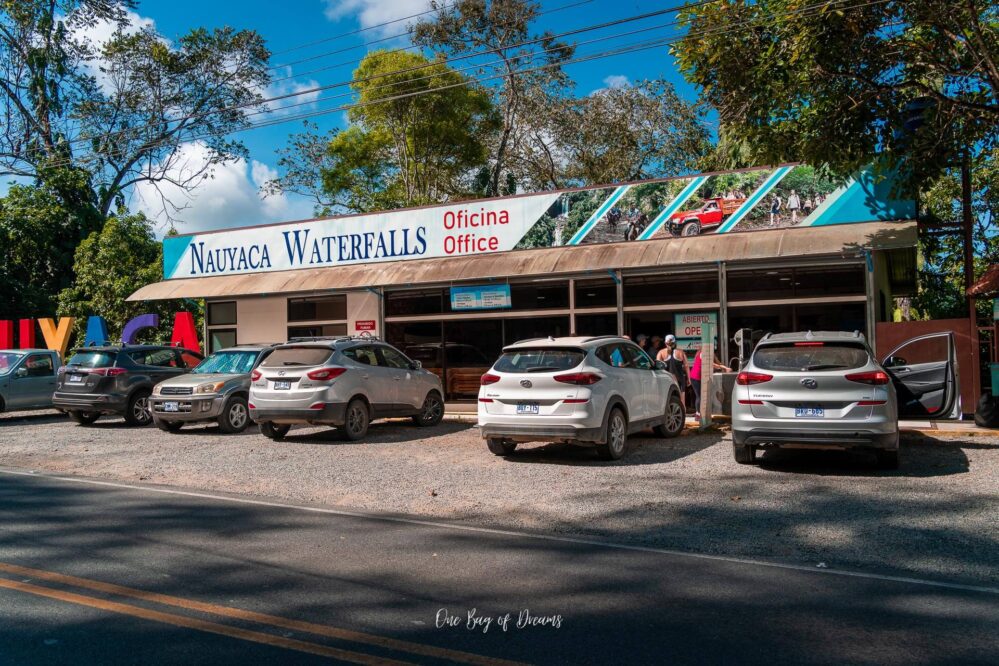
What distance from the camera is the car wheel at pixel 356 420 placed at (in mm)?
13266

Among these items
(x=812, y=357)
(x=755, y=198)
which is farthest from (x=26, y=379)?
(x=812, y=357)

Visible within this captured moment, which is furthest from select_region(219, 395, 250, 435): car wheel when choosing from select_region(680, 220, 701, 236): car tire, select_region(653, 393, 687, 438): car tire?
select_region(680, 220, 701, 236): car tire

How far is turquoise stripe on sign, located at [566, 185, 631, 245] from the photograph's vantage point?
1712 cm

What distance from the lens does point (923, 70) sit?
518 inches

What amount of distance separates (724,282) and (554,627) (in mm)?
11952

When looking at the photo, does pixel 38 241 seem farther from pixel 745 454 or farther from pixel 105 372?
pixel 745 454

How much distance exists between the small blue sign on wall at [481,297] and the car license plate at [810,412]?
9.21 metres

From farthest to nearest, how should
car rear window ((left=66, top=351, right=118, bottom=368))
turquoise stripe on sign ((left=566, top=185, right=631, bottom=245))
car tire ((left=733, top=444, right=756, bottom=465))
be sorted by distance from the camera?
turquoise stripe on sign ((left=566, top=185, right=631, bottom=245)), car rear window ((left=66, top=351, right=118, bottom=368)), car tire ((left=733, top=444, right=756, bottom=465))

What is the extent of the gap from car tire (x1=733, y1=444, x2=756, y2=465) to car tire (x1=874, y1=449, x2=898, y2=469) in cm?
146

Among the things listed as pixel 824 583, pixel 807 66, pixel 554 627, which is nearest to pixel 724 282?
pixel 807 66

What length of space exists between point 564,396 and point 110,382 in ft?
34.2

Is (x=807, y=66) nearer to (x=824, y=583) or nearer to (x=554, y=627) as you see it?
(x=824, y=583)

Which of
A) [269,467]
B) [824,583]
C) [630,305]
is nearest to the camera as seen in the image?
[824,583]

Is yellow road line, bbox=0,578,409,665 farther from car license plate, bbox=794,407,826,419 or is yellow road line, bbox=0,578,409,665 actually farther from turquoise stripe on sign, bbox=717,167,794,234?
turquoise stripe on sign, bbox=717,167,794,234
